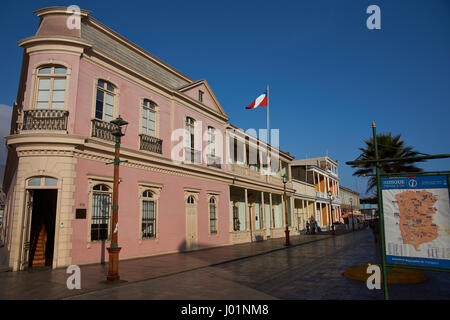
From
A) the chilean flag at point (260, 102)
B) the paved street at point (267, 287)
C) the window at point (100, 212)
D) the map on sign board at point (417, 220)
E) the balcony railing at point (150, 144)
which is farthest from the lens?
the chilean flag at point (260, 102)

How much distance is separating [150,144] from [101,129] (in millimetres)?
2800

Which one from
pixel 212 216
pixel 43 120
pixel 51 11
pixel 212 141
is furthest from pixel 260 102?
pixel 43 120

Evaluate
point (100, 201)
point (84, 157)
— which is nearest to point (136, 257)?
point (100, 201)

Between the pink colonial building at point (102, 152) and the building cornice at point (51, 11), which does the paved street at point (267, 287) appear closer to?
the pink colonial building at point (102, 152)

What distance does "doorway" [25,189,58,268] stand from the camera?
1094 cm

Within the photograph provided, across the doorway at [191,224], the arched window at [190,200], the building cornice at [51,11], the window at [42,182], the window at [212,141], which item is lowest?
the doorway at [191,224]

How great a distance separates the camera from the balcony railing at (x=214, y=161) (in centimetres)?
1950

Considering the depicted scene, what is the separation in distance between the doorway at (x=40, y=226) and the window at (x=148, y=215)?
3.82 m

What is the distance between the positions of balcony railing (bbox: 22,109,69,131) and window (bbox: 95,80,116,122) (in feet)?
5.53

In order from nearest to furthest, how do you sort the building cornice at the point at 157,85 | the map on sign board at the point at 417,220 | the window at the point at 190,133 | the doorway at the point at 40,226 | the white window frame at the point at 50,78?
the map on sign board at the point at 417,220
the doorway at the point at 40,226
the white window frame at the point at 50,78
the building cornice at the point at 157,85
the window at the point at 190,133

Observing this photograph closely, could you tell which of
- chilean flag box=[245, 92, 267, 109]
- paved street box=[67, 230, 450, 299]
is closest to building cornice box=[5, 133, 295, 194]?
paved street box=[67, 230, 450, 299]

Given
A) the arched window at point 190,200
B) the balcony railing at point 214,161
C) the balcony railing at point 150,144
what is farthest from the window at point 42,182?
the balcony railing at point 214,161

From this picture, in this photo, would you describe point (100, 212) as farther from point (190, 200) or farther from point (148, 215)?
point (190, 200)
